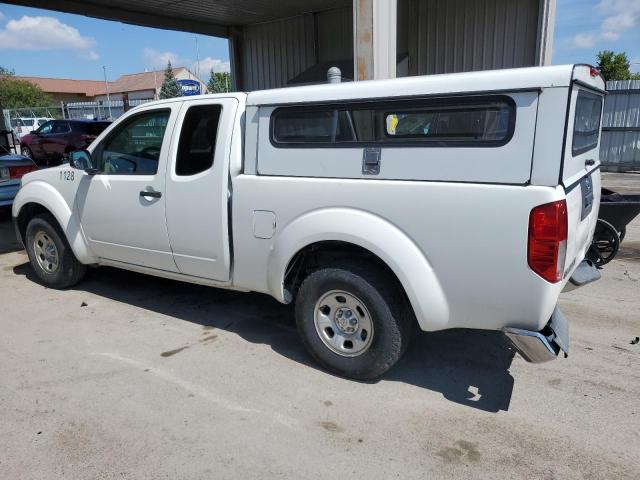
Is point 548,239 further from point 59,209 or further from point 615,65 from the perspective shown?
point 615,65

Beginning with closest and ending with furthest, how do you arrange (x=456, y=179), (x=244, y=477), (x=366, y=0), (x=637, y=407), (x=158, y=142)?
(x=244, y=477) → (x=456, y=179) → (x=637, y=407) → (x=158, y=142) → (x=366, y=0)

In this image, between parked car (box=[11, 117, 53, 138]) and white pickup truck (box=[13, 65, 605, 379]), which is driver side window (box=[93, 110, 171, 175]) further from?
parked car (box=[11, 117, 53, 138])

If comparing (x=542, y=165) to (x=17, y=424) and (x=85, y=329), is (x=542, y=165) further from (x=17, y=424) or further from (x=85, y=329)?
(x=85, y=329)

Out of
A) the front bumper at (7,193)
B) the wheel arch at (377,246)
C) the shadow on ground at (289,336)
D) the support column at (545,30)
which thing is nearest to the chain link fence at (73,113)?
the front bumper at (7,193)

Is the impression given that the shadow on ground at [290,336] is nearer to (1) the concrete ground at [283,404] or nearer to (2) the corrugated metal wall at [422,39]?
(1) the concrete ground at [283,404]

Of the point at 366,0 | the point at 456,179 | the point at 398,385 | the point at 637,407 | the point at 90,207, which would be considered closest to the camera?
the point at 456,179

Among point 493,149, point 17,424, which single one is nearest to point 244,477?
point 17,424

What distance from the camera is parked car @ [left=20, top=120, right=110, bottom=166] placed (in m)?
16.6

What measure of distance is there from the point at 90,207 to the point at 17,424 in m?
2.22

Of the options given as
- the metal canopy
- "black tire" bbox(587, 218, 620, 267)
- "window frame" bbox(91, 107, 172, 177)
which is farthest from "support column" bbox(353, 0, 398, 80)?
the metal canopy

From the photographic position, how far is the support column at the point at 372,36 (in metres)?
6.54

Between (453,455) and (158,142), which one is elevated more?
(158,142)

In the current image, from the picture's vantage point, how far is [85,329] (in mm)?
4410

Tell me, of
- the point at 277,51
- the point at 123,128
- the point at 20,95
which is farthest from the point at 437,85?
the point at 20,95
